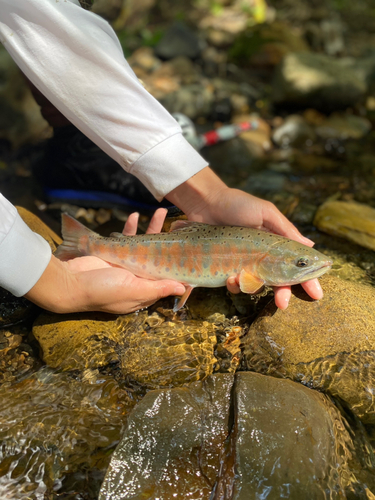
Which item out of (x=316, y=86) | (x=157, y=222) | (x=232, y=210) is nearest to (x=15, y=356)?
(x=157, y=222)

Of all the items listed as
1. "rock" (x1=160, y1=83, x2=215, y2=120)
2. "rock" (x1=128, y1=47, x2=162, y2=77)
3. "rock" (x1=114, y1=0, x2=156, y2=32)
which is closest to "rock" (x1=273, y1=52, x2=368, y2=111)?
"rock" (x1=160, y1=83, x2=215, y2=120)

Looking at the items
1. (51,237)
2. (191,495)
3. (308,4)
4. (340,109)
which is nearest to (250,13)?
(308,4)

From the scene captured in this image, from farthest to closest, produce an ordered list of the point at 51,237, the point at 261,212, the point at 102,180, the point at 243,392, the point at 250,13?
the point at 250,13 → the point at 102,180 → the point at 51,237 → the point at 261,212 → the point at 243,392

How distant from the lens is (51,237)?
11.7 feet

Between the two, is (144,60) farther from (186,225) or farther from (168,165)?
(186,225)

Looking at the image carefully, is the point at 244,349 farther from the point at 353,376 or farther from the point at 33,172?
the point at 33,172

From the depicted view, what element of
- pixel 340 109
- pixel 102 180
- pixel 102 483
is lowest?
pixel 340 109

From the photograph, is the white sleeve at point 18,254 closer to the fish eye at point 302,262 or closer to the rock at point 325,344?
the rock at point 325,344

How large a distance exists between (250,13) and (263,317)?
12931 millimetres

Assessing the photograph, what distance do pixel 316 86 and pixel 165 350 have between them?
729cm

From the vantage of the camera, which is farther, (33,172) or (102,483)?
(33,172)

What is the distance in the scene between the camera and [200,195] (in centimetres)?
318

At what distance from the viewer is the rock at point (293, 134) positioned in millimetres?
7375

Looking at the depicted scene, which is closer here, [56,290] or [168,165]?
[56,290]
